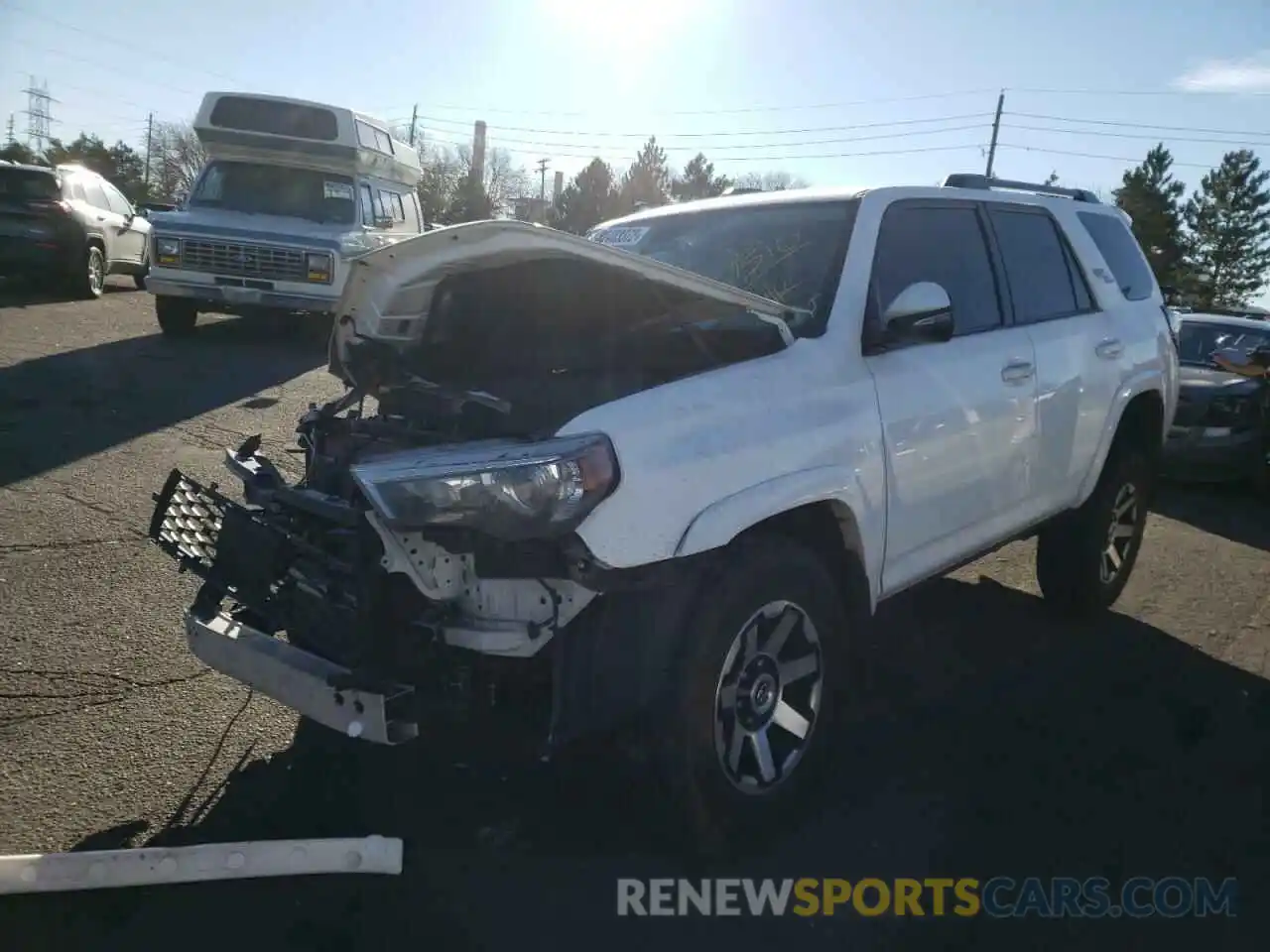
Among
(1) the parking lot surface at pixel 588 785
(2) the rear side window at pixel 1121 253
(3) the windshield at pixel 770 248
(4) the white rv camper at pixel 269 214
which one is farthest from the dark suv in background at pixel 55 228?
(2) the rear side window at pixel 1121 253

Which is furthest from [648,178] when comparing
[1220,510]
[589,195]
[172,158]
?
[172,158]

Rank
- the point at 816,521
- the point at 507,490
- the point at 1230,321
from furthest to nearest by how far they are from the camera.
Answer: the point at 1230,321, the point at 816,521, the point at 507,490

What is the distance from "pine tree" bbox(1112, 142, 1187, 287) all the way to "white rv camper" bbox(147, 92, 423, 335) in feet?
139

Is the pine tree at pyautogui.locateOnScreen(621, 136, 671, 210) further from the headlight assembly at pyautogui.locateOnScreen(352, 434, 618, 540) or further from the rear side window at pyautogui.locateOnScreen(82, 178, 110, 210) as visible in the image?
the headlight assembly at pyautogui.locateOnScreen(352, 434, 618, 540)

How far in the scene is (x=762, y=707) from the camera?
3057 mm

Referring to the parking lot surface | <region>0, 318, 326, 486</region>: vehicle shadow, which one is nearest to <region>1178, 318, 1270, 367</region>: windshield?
the parking lot surface

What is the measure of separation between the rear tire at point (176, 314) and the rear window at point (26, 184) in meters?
4.00

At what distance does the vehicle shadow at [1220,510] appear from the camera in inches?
312

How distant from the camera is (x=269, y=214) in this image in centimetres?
1230

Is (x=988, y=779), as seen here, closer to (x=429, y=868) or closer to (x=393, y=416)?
(x=429, y=868)

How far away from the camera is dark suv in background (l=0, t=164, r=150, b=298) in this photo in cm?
1484

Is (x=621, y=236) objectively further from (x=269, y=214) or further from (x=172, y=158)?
(x=172, y=158)

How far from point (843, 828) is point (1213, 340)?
8.71m

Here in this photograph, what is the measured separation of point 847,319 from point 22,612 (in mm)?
3589
